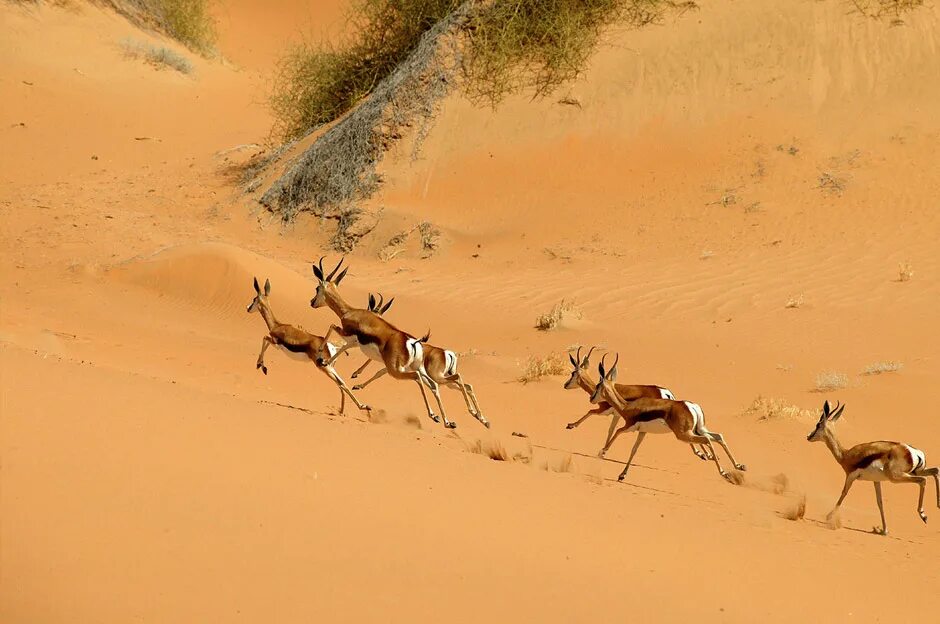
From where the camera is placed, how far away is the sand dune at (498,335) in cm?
596

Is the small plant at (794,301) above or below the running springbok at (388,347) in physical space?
above

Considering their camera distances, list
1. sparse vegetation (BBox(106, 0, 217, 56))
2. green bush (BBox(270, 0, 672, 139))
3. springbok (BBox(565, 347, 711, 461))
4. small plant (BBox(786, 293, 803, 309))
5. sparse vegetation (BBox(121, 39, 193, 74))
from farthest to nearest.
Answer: sparse vegetation (BBox(106, 0, 217, 56)) < sparse vegetation (BBox(121, 39, 193, 74)) < green bush (BBox(270, 0, 672, 139)) < small plant (BBox(786, 293, 803, 309)) < springbok (BBox(565, 347, 711, 461))

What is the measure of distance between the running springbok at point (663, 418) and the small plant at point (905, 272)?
23.3 ft

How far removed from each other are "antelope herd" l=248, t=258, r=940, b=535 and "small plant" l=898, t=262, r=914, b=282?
646cm

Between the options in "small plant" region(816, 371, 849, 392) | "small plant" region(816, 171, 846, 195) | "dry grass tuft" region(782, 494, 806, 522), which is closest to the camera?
"dry grass tuft" region(782, 494, 806, 522)

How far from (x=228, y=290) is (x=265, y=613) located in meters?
11.8

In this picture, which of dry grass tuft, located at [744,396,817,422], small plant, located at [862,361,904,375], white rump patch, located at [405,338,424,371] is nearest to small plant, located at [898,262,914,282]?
small plant, located at [862,361,904,375]

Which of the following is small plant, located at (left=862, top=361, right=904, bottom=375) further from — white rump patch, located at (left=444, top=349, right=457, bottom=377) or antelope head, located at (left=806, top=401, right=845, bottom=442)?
white rump patch, located at (left=444, top=349, right=457, bottom=377)

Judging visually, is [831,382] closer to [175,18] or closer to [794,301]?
[794,301]

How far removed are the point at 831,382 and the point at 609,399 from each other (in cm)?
359

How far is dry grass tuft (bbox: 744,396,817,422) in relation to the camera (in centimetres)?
1234

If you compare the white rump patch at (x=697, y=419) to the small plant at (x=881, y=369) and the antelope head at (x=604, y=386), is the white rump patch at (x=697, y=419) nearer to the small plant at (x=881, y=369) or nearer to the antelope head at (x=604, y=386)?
the antelope head at (x=604, y=386)

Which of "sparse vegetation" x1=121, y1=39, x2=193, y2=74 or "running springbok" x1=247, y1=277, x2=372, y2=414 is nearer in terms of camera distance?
"running springbok" x1=247, y1=277, x2=372, y2=414

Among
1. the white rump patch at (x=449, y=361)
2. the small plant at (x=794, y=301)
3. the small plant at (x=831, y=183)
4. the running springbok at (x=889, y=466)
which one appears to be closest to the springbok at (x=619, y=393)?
the white rump patch at (x=449, y=361)
